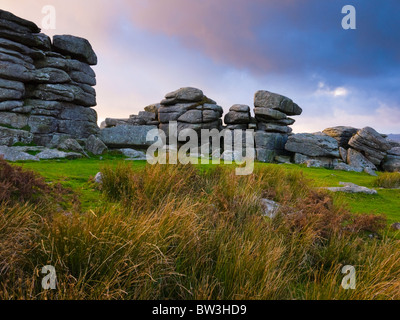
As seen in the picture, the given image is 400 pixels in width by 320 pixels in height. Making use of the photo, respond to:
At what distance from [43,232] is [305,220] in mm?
4541

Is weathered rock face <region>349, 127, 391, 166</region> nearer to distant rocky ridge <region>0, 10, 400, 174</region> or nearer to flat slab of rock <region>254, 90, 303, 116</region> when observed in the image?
distant rocky ridge <region>0, 10, 400, 174</region>

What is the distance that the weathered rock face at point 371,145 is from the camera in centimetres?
2953

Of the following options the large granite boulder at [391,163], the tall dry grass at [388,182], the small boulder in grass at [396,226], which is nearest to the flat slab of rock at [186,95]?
the tall dry grass at [388,182]

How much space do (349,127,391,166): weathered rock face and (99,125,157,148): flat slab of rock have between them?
23216mm

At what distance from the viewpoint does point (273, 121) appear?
107ft

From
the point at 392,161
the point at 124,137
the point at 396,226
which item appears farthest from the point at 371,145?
the point at 396,226

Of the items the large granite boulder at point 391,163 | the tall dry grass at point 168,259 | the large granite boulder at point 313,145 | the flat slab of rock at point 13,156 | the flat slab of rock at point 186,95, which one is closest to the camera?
the tall dry grass at point 168,259

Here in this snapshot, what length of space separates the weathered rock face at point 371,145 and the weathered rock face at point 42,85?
28.0 meters

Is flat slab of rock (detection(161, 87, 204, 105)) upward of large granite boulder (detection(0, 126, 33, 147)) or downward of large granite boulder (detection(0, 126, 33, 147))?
upward

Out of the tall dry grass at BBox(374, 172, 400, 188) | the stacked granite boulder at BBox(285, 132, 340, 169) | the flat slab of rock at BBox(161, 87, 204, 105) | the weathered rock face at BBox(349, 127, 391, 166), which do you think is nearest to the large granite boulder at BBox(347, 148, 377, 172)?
the weathered rock face at BBox(349, 127, 391, 166)

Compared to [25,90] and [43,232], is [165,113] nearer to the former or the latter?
[25,90]

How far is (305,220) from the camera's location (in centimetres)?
526

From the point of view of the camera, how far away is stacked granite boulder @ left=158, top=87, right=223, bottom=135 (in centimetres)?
3133

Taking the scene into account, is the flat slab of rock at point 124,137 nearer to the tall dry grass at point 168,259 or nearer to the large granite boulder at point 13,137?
the large granite boulder at point 13,137
